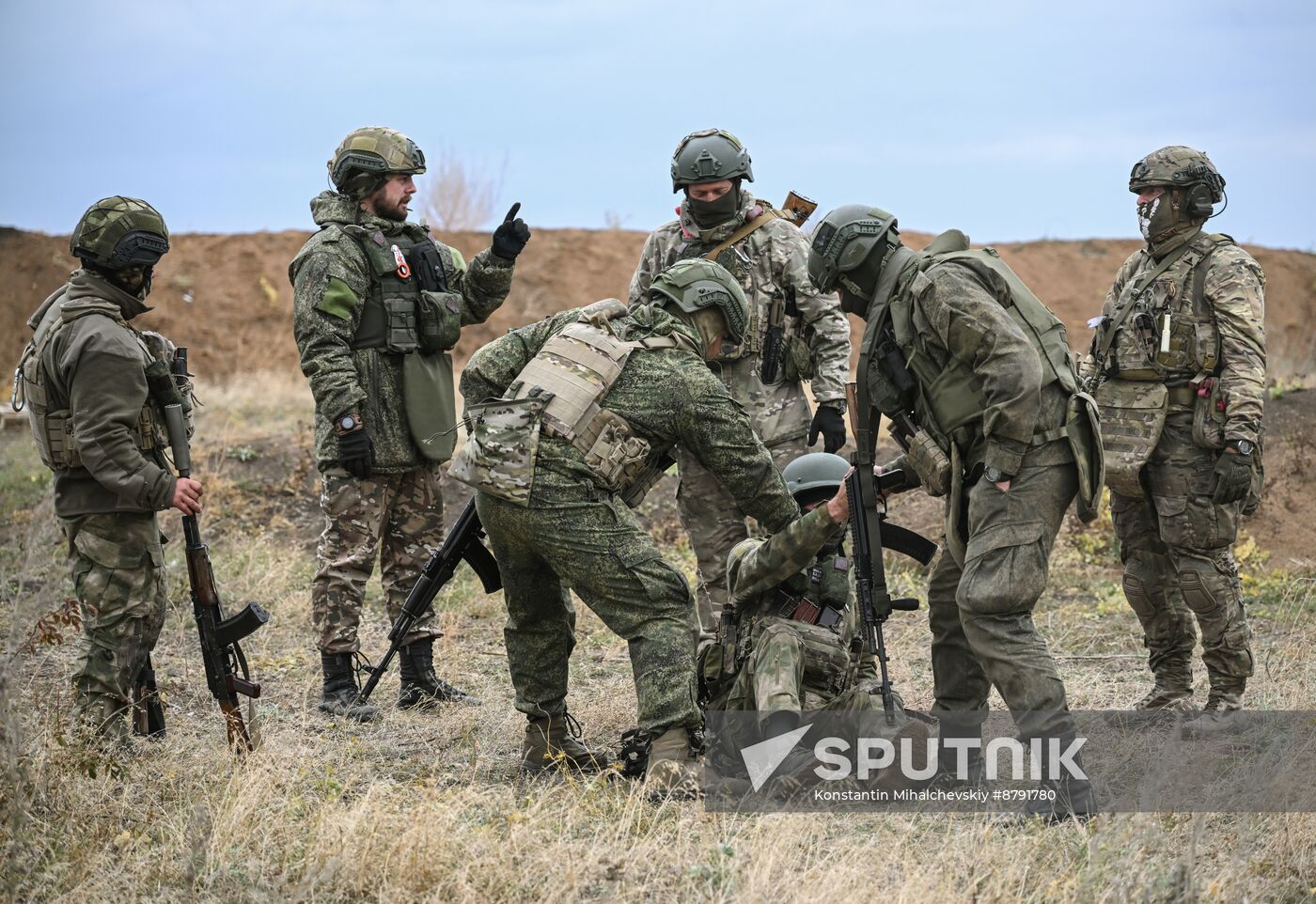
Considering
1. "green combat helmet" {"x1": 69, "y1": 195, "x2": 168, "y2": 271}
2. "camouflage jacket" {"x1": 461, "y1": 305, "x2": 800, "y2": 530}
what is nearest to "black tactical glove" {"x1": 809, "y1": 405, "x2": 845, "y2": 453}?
"camouflage jacket" {"x1": 461, "y1": 305, "x2": 800, "y2": 530}

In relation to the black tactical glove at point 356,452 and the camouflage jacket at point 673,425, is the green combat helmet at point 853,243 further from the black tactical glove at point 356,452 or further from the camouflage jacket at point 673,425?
the black tactical glove at point 356,452

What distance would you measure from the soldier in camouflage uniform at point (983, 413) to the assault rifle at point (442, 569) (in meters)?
1.96

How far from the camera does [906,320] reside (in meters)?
4.52

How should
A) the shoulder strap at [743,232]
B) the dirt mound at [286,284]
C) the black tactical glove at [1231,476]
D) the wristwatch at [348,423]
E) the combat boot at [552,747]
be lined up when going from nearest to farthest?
the combat boot at [552,747] → the black tactical glove at [1231,476] → the wristwatch at [348,423] → the shoulder strap at [743,232] → the dirt mound at [286,284]

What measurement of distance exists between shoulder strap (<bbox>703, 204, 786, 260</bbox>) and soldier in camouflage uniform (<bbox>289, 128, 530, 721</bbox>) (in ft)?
3.28

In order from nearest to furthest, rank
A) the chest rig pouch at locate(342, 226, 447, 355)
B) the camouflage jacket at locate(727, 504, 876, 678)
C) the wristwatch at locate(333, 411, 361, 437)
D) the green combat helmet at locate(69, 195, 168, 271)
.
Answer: the camouflage jacket at locate(727, 504, 876, 678)
the green combat helmet at locate(69, 195, 168, 271)
the wristwatch at locate(333, 411, 361, 437)
the chest rig pouch at locate(342, 226, 447, 355)

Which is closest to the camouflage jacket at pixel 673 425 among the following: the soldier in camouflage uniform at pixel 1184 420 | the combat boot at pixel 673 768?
the combat boot at pixel 673 768

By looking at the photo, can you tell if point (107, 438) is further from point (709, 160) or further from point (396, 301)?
point (709, 160)

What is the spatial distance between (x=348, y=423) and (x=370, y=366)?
0.38 m

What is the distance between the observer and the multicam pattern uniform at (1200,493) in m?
5.59

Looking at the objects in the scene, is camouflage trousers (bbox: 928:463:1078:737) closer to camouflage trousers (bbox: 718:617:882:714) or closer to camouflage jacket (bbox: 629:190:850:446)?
camouflage trousers (bbox: 718:617:882:714)

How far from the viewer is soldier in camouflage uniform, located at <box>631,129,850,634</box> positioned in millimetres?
6215

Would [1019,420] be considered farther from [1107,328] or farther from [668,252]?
[668,252]

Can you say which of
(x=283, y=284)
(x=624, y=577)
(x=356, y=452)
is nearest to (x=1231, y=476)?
(x=624, y=577)
